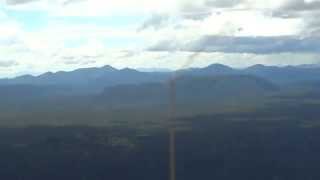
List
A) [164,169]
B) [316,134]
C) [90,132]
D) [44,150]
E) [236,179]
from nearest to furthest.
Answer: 1. [236,179]
2. [164,169]
3. [44,150]
4. [316,134]
5. [90,132]

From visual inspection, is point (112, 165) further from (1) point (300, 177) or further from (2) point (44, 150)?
(1) point (300, 177)

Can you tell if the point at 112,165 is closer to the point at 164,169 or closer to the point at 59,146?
the point at 164,169

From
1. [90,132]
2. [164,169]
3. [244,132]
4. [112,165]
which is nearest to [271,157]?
[164,169]

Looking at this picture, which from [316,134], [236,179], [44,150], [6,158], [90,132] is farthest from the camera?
[90,132]

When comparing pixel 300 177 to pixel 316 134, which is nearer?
pixel 300 177

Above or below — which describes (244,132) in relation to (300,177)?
above

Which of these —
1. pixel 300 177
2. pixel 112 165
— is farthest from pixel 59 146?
pixel 300 177

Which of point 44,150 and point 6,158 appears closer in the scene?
point 6,158

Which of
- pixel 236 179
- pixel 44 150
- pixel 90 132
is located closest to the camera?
pixel 236 179

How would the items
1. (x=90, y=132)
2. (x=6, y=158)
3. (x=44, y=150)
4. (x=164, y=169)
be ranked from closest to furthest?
(x=164, y=169) < (x=6, y=158) < (x=44, y=150) < (x=90, y=132)
